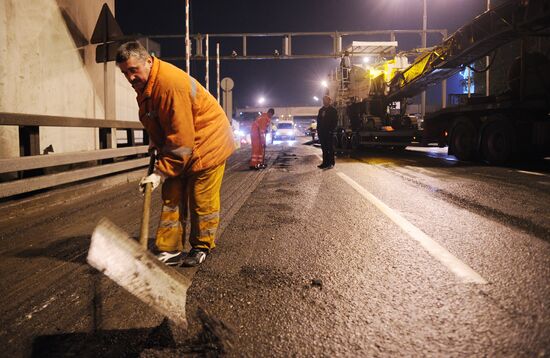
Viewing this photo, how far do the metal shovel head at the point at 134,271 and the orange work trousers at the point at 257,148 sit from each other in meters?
9.00

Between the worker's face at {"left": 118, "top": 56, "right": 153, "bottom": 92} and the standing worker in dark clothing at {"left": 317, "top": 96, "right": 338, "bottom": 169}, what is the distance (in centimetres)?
858

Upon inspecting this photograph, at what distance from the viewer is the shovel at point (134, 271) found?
2.37 m

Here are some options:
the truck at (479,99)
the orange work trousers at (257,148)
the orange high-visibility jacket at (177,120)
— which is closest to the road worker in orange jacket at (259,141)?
the orange work trousers at (257,148)

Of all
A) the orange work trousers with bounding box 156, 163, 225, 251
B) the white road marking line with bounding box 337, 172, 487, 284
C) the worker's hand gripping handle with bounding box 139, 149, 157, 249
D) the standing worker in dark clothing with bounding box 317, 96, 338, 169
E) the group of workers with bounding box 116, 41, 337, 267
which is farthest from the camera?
the standing worker in dark clothing with bounding box 317, 96, 338, 169

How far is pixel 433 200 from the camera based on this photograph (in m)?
6.11

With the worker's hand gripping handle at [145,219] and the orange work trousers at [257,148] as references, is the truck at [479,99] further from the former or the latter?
the worker's hand gripping handle at [145,219]

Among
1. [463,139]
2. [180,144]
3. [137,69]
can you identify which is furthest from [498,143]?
[137,69]

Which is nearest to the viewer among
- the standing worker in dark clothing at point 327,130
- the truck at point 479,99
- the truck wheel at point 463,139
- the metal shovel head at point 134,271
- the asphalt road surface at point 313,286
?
the asphalt road surface at point 313,286

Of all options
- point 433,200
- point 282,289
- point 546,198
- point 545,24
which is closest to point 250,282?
point 282,289

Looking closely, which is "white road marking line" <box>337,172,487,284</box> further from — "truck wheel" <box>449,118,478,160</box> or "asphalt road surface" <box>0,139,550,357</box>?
"truck wheel" <box>449,118,478,160</box>

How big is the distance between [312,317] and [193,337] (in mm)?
656

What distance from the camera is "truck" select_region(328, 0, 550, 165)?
1016 cm

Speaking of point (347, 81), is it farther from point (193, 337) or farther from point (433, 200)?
point (193, 337)

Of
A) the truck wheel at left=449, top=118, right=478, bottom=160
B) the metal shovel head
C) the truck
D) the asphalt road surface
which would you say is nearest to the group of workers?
the asphalt road surface
